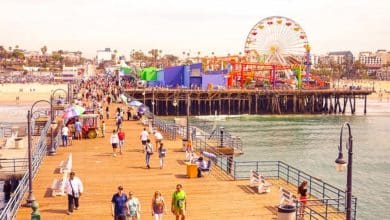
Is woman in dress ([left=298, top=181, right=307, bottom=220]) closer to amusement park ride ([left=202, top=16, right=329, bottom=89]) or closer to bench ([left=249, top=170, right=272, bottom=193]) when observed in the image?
bench ([left=249, top=170, right=272, bottom=193])

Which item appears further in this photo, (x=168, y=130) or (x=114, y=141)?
(x=168, y=130)

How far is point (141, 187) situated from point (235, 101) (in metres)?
58.6

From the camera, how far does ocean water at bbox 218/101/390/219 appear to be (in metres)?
27.2

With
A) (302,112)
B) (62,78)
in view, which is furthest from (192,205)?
(62,78)

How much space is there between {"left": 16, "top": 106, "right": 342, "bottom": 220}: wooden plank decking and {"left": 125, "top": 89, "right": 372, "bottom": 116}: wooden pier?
47.1 metres

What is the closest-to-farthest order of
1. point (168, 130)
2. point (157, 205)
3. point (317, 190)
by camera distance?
point (157, 205), point (317, 190), point (168, 130)

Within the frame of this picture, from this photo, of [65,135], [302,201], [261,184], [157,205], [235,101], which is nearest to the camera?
[157,205]

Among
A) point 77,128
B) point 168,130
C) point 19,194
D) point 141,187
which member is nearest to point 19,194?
point 19,194

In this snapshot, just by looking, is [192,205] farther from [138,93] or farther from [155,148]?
[138,93]

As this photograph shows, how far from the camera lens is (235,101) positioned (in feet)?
246

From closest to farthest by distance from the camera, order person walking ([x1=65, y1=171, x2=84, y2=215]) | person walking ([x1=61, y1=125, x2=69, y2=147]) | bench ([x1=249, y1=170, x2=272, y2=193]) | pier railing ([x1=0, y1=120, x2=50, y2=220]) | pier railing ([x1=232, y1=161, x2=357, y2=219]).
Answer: pier railing ([x1=0, y1=120, x2=50, y2=220]) < person walking ([x1=65, y1=171, x2=84, y2=215]) < pier railing ([x1=232, y1=161, x2=357, y2=219]) < bench ([x1=249, y1=170, x2=272, y2=193]) < person walking ([x1=61, y1=125, x2=69, y2=147])

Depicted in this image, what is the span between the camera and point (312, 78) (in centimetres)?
9844

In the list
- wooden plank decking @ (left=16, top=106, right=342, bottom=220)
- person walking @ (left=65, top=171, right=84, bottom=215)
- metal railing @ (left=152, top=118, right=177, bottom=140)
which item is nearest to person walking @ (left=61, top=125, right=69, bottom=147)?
wooden plank decking @ (left=16, top=106, right=342, bottom=220)

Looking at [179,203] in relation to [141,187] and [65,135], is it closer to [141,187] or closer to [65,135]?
[141,187]
